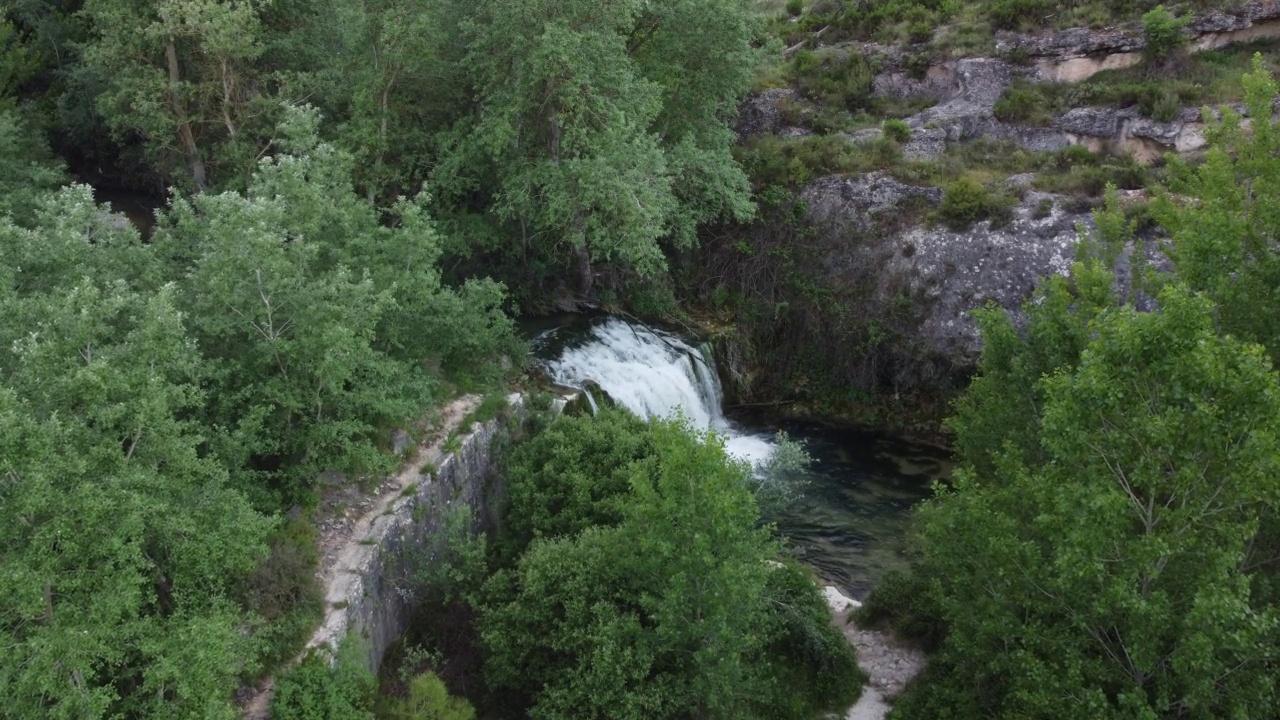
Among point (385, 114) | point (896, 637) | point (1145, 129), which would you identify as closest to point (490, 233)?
point (385, 114)

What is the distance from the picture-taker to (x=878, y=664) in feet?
50.1

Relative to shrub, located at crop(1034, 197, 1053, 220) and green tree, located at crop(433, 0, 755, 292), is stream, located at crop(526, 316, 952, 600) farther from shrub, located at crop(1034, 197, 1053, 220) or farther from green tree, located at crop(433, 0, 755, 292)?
shrub, located at crop(1034, 197, 1053, 220)

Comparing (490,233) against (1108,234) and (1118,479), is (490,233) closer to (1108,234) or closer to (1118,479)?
(1108,234)

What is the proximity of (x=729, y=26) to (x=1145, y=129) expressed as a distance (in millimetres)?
14971

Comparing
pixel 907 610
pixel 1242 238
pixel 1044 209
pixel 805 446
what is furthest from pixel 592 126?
pixel 1242 238

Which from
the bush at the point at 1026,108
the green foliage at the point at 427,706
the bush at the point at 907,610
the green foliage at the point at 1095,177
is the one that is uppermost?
the bush at the point at 1026,108

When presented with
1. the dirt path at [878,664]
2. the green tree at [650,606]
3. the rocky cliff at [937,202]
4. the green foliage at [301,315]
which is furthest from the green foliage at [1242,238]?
the rocky cliff at [937,202]

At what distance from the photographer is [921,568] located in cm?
1594

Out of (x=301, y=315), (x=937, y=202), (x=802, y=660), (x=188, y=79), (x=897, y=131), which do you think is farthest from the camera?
(x=897, y=131)

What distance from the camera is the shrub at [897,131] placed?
29578mm

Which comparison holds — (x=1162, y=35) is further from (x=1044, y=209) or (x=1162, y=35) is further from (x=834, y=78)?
(x=834, y=78)

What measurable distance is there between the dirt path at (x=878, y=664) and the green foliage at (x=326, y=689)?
8.07 metres

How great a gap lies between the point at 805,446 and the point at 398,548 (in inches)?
519

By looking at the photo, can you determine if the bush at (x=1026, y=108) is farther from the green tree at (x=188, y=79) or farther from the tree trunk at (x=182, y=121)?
the tree trunk at (x=182, y=121)
